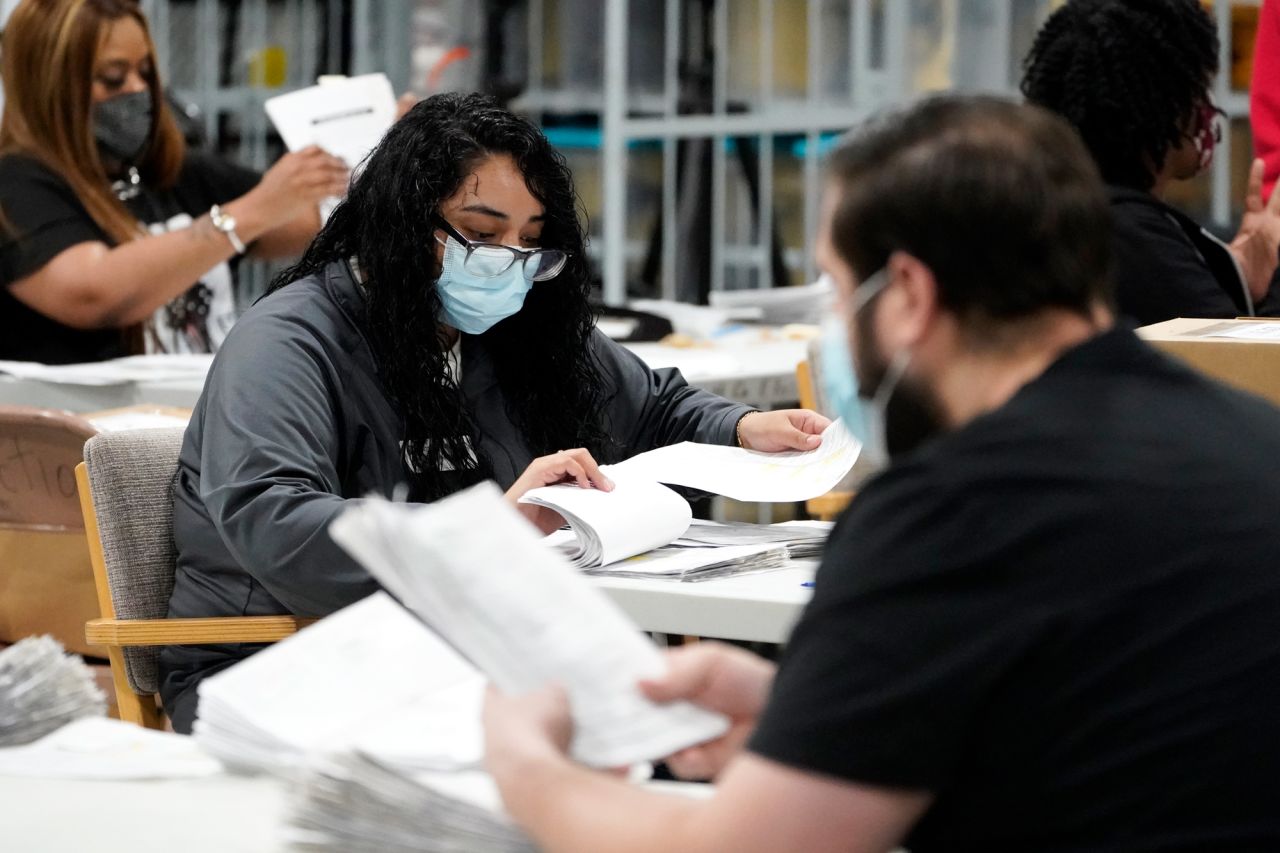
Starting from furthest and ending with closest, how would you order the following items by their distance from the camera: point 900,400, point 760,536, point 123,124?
point 123,124
point 760,536
point 900,400

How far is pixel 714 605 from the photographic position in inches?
69.5

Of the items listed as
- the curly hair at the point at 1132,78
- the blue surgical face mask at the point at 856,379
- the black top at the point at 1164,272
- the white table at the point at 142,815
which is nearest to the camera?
the blue surgical face mask at the point at 856,379

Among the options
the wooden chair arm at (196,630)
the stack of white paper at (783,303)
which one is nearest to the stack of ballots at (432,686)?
the wooden chair arm at (196,630)

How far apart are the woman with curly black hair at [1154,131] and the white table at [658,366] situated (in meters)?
0.86

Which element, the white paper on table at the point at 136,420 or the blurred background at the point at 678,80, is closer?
the white paper on table at the point at 136,420

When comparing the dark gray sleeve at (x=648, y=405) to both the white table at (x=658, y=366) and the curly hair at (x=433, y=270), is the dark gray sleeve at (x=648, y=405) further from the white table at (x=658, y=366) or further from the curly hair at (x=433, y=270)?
the white table at (x=658, y=366)

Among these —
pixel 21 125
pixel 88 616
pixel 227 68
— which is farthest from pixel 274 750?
pixel 227 68

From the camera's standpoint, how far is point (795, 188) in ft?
18.4

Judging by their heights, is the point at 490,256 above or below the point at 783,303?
above

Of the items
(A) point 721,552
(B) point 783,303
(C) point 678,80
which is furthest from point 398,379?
(C) point 678,80

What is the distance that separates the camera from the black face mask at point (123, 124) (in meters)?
3.70

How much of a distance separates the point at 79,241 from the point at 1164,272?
2.21m

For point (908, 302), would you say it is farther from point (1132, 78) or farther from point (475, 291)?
point (1132, 78)

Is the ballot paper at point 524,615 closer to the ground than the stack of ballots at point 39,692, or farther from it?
farther from it
